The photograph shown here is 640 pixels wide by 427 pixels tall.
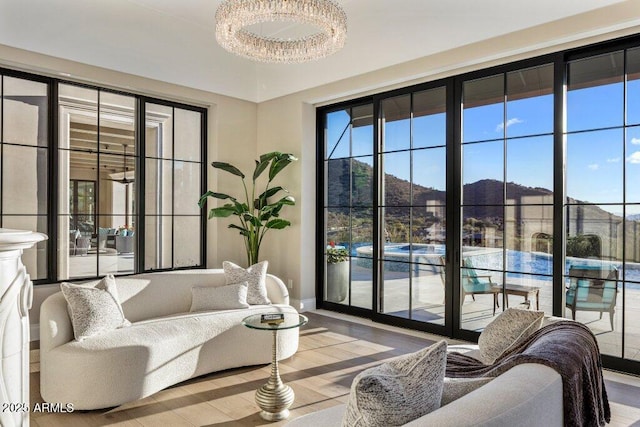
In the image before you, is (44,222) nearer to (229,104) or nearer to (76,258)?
(76,258)

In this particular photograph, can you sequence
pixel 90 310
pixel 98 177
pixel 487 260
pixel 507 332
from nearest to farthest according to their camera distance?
pixel 507 332 < pixel 90 310 < pixel 487 260 < pixel 98 177

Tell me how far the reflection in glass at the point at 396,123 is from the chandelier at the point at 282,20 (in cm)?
162

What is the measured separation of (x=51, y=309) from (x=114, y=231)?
2.14 m

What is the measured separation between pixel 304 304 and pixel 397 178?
2084 mm

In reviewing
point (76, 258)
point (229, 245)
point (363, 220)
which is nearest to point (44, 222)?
point (76, 258)

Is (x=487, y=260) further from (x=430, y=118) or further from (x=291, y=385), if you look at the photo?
(x=291, y=385)

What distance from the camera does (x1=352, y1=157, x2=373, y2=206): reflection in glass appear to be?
5.60 meters

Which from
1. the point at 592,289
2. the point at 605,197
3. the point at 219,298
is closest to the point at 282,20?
the point at 219,298

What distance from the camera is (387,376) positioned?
1462 mm


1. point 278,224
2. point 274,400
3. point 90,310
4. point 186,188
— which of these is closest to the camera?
point 274,400

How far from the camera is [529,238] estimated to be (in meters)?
4.25

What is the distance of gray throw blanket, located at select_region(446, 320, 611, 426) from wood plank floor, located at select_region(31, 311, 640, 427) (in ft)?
3.41

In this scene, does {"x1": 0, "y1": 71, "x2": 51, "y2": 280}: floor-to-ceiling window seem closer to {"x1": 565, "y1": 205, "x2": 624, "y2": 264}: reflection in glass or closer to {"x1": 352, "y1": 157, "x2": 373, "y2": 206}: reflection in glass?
{"x1": 352, "y1": 157, "x2": 373, "y2": 206}: reflection in glass

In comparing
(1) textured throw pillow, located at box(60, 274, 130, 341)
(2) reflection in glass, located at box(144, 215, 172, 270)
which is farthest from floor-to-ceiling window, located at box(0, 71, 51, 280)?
(1) textured throw pillow, located at box(60, 274, 130, 341)
